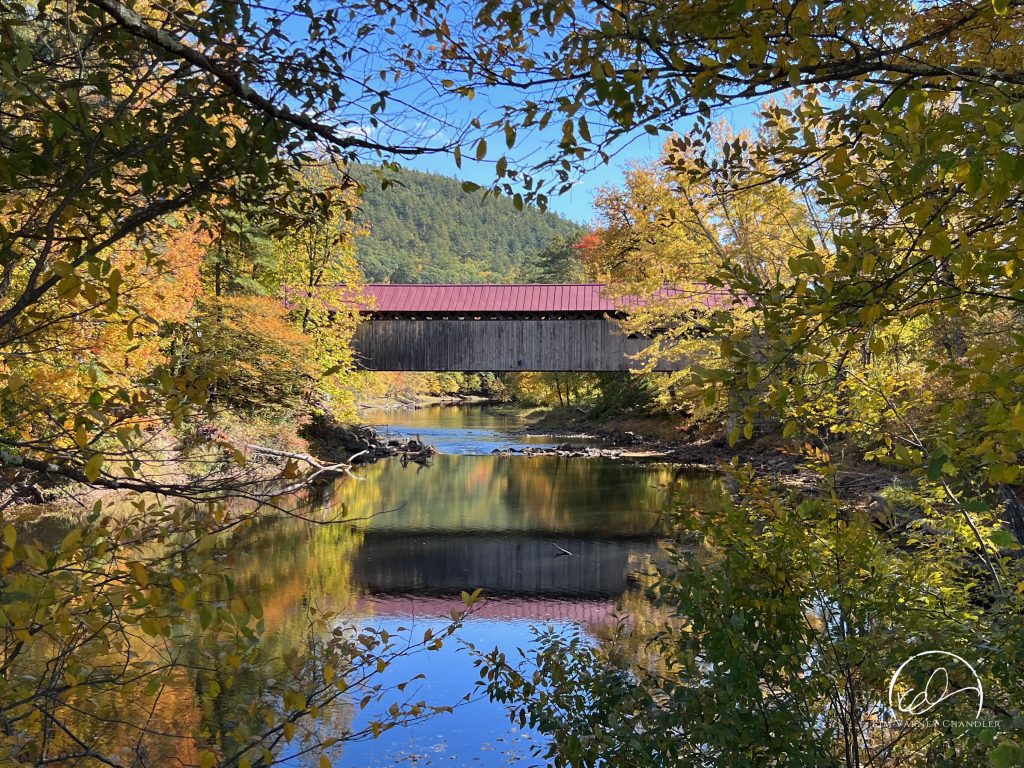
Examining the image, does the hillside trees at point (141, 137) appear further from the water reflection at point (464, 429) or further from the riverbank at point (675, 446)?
the water reflection at point (464, 429)

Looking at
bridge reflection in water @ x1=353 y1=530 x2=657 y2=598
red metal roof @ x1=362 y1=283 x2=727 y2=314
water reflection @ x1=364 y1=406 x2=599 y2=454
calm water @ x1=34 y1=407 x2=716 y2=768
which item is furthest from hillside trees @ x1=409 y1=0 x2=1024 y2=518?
water reflection @ x1=364 y1=406 x2=599 y2=454

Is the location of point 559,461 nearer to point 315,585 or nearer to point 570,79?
point 315,585

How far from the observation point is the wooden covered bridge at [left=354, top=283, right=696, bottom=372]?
59.3ft

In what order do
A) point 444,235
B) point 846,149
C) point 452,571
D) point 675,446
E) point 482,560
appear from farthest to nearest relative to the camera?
point 444,235, point 675,446, point 482,560, point 452,571, point 846,149

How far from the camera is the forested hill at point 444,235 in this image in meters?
104

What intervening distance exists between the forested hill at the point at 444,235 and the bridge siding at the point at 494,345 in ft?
243

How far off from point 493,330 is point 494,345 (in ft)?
1.11

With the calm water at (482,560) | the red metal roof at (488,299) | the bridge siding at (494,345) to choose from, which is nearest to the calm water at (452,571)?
the calm water at (482,560)

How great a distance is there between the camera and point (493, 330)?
59.6 ft

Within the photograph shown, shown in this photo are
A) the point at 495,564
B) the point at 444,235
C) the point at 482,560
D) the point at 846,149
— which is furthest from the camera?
the point at 444,235

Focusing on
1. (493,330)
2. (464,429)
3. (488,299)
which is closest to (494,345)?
(493,330)

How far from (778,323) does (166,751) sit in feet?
15.7

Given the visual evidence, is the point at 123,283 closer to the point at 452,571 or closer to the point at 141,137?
the point at 141,137

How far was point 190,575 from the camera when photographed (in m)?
1.50
